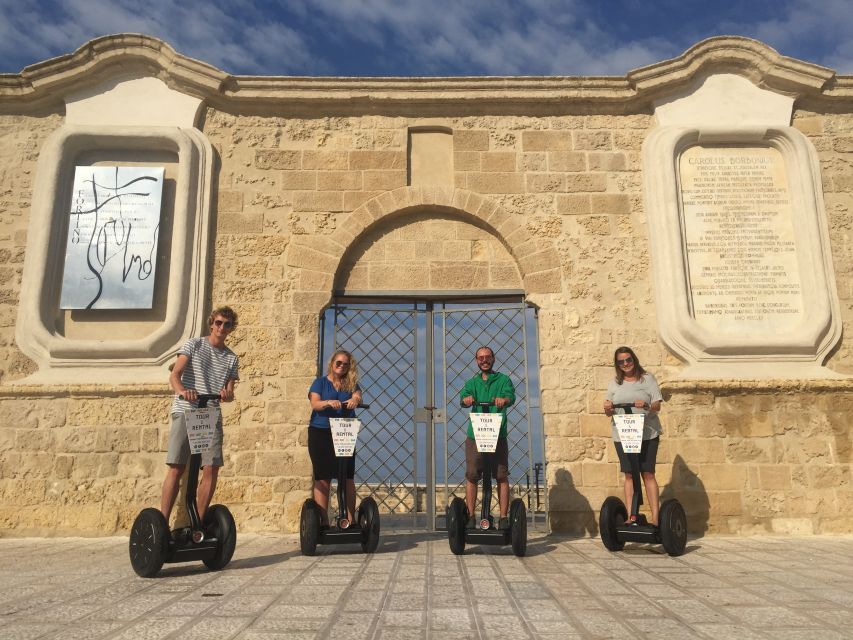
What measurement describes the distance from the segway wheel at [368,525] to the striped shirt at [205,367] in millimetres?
1311

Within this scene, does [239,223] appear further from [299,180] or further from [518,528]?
[518,528]

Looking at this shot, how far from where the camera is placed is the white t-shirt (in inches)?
180

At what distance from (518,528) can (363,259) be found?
3.27 m

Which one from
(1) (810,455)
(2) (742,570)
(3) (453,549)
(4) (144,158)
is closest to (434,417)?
(3) (453,549)

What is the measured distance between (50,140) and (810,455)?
802 centimetres

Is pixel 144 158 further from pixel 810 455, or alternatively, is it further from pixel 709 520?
pixel 810 455

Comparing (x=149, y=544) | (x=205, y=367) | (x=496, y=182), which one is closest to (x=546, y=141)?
(x=496, y=182)

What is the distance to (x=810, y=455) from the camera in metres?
5.54

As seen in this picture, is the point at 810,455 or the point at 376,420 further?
the point at 376,420

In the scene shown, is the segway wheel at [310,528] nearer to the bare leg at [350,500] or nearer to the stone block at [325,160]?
the bare leg at [350,500]

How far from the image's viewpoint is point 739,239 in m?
6.16

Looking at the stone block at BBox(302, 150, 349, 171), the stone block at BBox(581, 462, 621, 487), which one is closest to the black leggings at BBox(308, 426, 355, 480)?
the stone block at BBox(581, 462, 621, 487)

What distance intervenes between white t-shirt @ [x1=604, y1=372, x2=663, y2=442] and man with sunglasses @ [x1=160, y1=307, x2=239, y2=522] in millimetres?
2829

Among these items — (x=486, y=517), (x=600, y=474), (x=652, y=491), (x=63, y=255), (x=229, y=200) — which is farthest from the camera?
(x=229, y=200)
